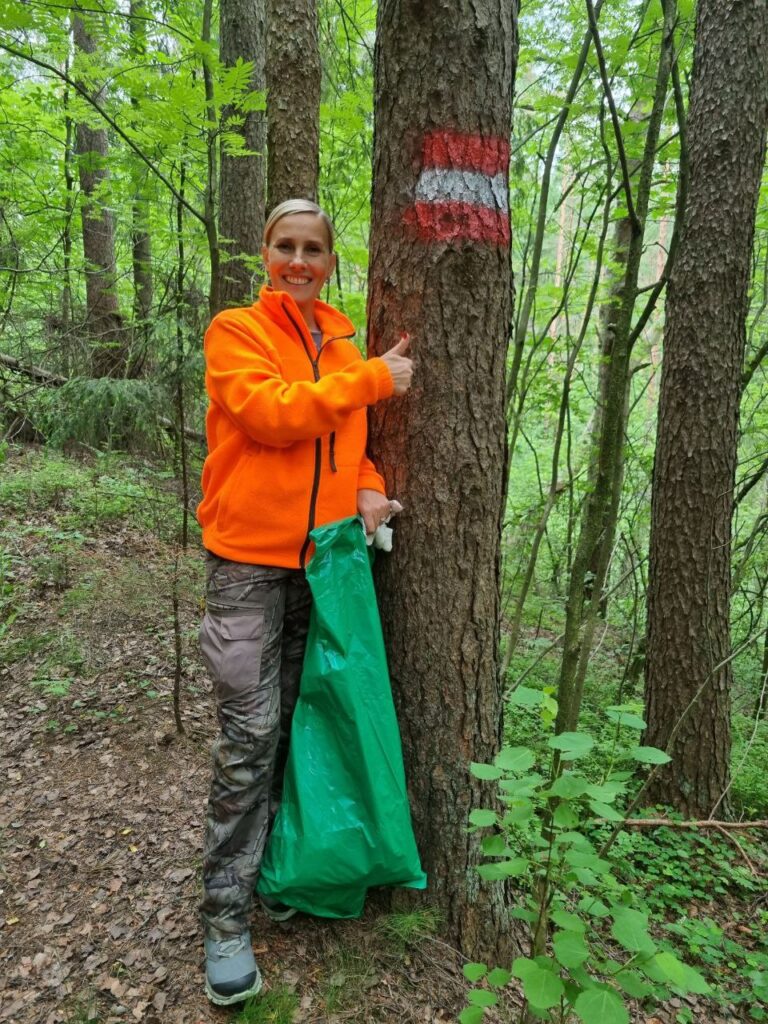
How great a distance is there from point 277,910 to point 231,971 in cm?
24

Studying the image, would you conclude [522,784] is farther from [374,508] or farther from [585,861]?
[374,508]

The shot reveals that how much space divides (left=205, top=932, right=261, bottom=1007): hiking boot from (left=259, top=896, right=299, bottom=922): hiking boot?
0.13 meters

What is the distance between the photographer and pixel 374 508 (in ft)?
6.28

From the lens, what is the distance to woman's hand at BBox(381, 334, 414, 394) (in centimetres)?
181

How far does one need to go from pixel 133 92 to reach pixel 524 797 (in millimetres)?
3119

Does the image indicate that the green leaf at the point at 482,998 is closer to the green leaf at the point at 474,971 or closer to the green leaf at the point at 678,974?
the green leaf at the point at 474,971

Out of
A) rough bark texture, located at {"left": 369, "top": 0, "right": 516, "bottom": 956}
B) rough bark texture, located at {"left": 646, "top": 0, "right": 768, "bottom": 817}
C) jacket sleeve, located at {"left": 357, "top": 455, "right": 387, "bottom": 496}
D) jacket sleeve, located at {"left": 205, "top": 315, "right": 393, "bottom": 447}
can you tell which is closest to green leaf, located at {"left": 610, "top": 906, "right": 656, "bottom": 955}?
rough bark texture, located at {"left": 369, "top": 0, "right": 516, "bottom": 956}

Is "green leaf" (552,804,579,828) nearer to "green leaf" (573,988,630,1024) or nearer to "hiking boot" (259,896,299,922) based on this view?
"green leaf" (573,988,630,1024)

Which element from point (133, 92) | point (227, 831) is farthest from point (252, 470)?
point (133, 92)

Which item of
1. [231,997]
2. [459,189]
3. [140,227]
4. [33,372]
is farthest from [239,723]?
[33,372]

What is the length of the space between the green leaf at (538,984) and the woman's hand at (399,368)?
143 cm

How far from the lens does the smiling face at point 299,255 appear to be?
77.5 inches

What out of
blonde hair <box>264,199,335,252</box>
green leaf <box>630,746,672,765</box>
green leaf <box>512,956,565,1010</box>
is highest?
blonde hair <box>264,199,335,252</box>

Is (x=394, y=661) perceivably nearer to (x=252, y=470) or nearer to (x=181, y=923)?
(x=252, y=470)
